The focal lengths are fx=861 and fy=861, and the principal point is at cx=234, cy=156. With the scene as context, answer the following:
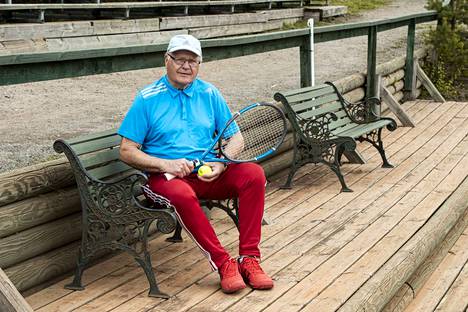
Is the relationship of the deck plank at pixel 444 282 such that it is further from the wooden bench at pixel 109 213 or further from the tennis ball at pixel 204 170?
the wooden bench at pixel 109 213

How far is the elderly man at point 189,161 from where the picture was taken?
161 inches

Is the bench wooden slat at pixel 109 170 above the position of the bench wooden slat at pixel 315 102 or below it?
above

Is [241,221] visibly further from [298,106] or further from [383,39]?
[383,39]

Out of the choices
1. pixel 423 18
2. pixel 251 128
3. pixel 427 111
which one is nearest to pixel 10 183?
pixel 251 128

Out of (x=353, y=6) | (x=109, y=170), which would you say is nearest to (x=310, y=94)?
(x=109, y=170)

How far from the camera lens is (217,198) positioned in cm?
450

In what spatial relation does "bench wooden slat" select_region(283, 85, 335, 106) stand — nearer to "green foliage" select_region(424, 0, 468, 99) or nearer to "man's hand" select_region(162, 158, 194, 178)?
"man's hand" select_region(162, 158, 194, 178)

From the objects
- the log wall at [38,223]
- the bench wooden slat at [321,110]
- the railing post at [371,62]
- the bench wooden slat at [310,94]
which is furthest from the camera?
the railing post at [371,62]

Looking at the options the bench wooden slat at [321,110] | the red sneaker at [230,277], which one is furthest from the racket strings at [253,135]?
the bench wooden slat at [321,110]

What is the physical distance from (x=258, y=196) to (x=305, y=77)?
3225 millimetres

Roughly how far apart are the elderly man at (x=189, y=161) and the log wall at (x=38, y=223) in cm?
37

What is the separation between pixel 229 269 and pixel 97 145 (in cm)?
93

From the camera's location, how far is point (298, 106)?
6473mm

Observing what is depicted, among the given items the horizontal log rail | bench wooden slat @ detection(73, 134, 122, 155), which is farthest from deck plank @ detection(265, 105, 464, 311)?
the horizontal log rail
